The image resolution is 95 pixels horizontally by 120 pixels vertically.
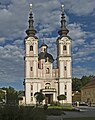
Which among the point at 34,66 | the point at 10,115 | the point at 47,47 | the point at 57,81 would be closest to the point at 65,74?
the point at 57,81

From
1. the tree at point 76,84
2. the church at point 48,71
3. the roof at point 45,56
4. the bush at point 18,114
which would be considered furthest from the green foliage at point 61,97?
the bush at point 18,114

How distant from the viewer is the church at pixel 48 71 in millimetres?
82938

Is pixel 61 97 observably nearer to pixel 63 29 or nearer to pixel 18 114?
pixel 63 29

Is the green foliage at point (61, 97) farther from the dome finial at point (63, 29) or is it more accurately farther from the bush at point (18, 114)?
the bush at point (18, 114)

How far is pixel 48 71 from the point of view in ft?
283

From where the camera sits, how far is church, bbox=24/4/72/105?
→ 272ft

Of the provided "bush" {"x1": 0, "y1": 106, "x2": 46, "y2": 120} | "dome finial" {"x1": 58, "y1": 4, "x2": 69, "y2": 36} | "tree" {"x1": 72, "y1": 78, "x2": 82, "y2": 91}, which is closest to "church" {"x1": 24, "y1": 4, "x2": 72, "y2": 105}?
"dome finial" {"x1": 58, "y1": 4, "x2": 69, "y2": 36}

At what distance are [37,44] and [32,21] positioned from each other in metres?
6.84

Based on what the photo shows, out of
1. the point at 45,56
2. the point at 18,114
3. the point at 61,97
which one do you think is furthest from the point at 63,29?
the point at 18,114

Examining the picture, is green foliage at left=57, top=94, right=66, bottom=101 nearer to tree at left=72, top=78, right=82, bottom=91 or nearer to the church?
the church

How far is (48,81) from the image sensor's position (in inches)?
3378

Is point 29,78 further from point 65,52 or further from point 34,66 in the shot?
point 65,52

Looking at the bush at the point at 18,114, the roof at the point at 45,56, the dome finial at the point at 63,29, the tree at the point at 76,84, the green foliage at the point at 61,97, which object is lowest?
the bush at the point at 18,114

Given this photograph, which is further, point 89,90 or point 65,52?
point 89,90
